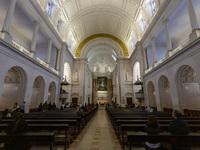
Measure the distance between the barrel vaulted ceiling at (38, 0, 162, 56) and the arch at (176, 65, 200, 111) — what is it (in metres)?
8.08

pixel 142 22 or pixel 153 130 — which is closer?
pixel 153 130

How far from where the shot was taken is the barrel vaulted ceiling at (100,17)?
13983 millimetres

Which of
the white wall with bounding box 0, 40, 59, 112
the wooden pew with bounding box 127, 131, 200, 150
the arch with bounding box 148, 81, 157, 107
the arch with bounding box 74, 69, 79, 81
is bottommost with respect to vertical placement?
the wooden pew with bounding box 127, 131, 200, 150

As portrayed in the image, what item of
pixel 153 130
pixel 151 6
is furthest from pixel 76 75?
pixel 153 130

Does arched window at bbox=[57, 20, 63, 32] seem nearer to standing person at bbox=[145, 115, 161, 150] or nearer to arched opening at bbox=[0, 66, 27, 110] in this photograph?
arched opening at bbox=[0, 66, 27, 110]

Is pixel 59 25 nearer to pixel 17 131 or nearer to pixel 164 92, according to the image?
pixel 164 92

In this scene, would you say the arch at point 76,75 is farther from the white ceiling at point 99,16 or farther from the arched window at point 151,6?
the arched window at point 151,6

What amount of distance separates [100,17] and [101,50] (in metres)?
9.81

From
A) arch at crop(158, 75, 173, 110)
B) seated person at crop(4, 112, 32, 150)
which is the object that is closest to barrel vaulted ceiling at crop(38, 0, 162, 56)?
arch at crop(158, 75, 173, 110)

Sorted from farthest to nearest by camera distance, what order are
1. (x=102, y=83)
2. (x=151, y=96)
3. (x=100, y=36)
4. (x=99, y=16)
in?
(x=102, y=83) < (x=100, y=36) < (x=99, y=16) < (x=151, y=96)

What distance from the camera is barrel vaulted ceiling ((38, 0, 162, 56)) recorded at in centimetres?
1398

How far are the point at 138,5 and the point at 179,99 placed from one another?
11737 mm

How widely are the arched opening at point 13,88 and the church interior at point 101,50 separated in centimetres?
6

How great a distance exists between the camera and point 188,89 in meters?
8.29
